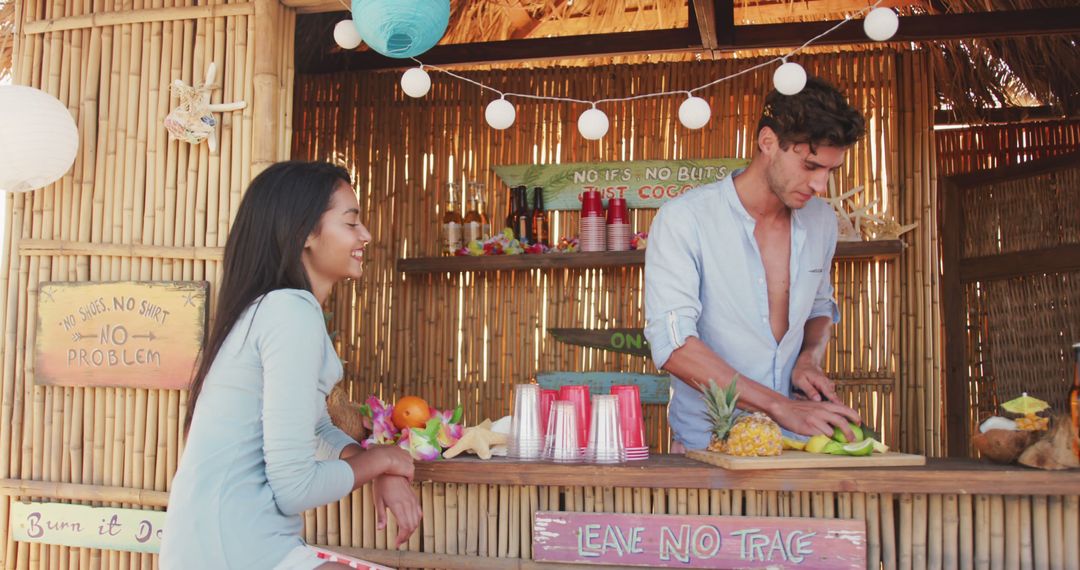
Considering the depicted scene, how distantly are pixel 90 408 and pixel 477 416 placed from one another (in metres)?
2.61

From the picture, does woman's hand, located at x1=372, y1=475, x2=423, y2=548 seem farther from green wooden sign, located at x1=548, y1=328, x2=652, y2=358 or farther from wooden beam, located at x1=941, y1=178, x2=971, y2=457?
wooden beam, located at x1=941, y1=178, x2=971, y2=457

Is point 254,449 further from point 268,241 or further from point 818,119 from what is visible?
point 818,119

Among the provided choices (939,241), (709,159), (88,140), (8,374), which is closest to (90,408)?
(8,374)

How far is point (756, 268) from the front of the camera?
9.81ft

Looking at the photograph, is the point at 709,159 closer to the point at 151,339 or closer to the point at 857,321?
the point at 857,321

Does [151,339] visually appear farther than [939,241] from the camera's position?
No

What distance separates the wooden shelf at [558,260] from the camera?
185 inches

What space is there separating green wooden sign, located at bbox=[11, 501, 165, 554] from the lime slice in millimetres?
2044

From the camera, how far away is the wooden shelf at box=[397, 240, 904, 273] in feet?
15.5

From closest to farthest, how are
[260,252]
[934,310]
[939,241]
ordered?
[260,252] → [934,310] → [939,241]

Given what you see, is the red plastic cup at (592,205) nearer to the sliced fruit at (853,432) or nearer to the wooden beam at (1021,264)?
the wooden beam at (1021,264)

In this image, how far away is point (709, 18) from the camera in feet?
14.0

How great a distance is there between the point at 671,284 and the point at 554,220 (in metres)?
2.53

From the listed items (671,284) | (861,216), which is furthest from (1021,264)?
(671,284)
